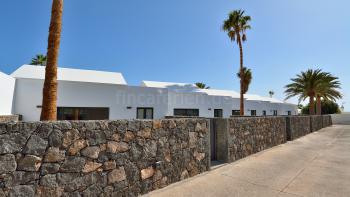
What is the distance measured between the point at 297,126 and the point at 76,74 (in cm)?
1777

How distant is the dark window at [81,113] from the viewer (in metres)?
13.3

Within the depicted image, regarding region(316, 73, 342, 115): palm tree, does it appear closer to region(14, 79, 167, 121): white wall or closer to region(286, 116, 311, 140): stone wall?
region(286, 116, 311, 140): stone wall

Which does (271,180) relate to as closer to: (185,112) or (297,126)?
(297,126)

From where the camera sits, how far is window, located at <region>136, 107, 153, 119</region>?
15.8 m

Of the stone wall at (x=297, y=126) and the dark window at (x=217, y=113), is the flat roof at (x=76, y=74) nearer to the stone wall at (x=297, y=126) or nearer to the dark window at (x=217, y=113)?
the dark window at (x=217, y=113)

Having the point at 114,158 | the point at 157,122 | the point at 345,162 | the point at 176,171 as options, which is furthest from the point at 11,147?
the point at 345,162

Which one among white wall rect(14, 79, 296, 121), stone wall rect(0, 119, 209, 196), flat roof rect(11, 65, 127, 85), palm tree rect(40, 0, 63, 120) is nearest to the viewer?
stone wall rect(0, 119, 209, 196)

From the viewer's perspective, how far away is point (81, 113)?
13961 millimetres

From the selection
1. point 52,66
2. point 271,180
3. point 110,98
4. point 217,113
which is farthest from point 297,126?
point 52,66

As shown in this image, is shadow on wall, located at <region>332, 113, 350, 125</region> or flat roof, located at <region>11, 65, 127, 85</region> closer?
flat roof, located at <region>11, 65, 127, 85</region>

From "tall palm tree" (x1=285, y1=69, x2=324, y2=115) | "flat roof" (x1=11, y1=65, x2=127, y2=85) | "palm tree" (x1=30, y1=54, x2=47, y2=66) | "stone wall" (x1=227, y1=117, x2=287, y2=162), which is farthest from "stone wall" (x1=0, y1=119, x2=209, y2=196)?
"palm tree" (x1=30, y1=54, x2=47, y2=66)

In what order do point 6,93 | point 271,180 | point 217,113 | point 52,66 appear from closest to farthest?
point 271,180, point 52,66, point 6,93, point 217,113

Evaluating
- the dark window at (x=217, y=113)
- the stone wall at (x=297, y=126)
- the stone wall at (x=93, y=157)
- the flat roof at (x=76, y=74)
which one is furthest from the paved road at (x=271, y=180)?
the dark window at (x=217, y=113)

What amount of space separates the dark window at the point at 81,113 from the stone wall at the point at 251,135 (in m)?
9.83
